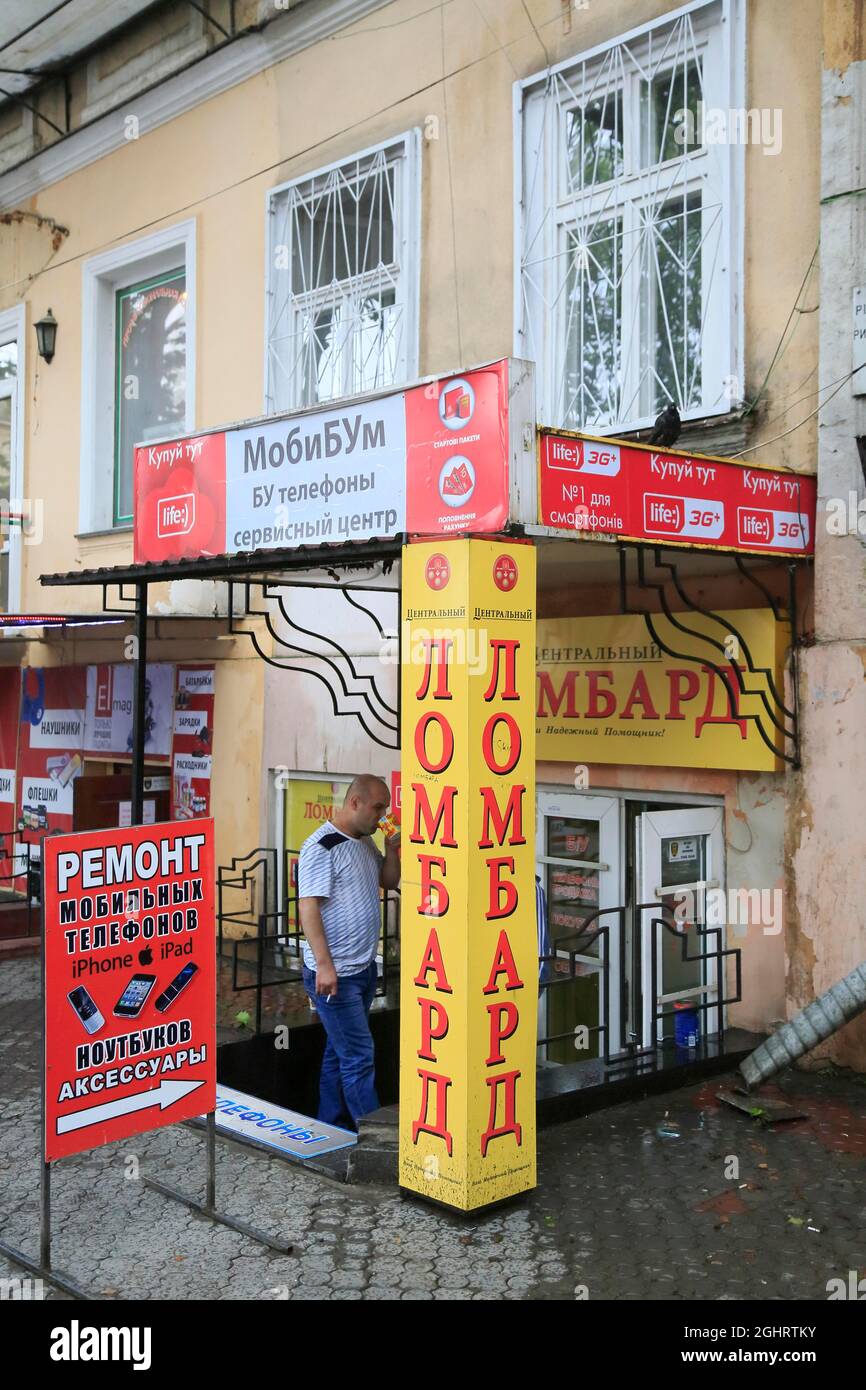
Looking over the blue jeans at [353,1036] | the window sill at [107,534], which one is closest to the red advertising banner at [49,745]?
the window sill at [107,534]

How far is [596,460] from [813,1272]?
10.2 ft

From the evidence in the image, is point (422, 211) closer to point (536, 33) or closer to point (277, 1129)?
point (536, 33)

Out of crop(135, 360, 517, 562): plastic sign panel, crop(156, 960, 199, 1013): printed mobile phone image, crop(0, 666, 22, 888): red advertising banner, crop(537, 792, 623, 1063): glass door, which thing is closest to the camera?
crop(156, 960, 199, 1013): printed mobile phone image

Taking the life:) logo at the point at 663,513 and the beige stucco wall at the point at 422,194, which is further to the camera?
the beige stucco wall at the point at 422,194

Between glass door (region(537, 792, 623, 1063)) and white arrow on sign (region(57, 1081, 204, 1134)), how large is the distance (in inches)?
122

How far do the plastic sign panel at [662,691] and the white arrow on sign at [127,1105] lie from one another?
318 centimetres

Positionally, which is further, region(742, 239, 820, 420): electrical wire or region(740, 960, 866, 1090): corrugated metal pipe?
region(742, 239, 820, 420): electrical wire

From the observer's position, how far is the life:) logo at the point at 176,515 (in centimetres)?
671

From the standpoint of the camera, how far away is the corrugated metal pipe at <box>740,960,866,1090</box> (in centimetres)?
577

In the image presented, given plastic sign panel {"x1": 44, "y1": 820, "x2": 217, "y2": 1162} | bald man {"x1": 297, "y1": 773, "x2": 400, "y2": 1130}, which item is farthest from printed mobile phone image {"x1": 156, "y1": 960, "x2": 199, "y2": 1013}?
bald man {"x1": 297, "y1": 773, "x2": 400, "y2": 1130}

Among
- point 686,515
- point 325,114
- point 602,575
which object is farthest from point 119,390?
point 686,515

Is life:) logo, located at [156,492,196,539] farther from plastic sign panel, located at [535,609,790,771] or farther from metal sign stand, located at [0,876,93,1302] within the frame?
metal sign stand, located at [0,876,93,1302]

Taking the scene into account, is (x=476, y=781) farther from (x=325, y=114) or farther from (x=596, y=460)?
(x=325, y=114)

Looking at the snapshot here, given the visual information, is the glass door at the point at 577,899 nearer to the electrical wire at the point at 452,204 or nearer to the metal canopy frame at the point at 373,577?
the metal canopy frame at the point at 373,577
